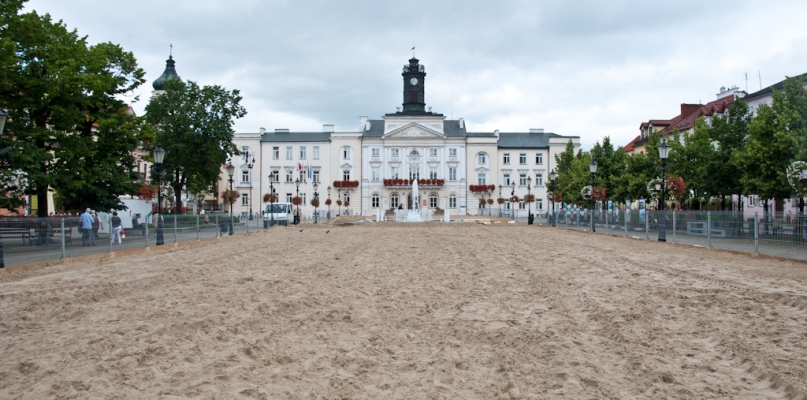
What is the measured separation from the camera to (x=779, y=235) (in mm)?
17531

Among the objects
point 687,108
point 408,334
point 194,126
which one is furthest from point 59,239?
point 687,108

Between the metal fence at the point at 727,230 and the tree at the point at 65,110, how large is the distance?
25.0 m

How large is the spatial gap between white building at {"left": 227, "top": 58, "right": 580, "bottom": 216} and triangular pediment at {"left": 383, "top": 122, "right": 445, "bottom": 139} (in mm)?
144

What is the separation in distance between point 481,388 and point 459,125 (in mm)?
83652

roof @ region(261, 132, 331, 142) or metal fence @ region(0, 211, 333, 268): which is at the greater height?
roof @ region(261, 132, 331, 142)

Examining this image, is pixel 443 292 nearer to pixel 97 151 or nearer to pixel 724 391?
pixel 724 391

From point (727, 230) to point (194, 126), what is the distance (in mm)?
36568

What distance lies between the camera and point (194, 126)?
4362 cm

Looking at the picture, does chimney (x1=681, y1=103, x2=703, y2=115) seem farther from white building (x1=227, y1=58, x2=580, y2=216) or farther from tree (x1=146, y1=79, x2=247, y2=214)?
tree (x1=146, y1=79, x2=247, y2=214)

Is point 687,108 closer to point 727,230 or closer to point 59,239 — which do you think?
point 727,230

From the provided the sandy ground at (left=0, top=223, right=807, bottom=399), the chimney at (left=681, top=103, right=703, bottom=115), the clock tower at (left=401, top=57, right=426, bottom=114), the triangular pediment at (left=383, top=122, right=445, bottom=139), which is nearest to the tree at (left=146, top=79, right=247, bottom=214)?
the sandy ground at (left=0, top=223, right=807, bottom=399)

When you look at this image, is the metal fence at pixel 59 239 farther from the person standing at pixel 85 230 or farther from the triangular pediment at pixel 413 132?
the triangular pediment at pixel 413 132

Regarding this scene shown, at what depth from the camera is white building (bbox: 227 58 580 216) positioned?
83.0 meters

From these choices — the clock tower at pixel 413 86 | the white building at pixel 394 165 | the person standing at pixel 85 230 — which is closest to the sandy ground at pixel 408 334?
the person standing at pixel 85 230
